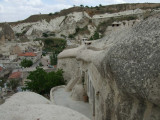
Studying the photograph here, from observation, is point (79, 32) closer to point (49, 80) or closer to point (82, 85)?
point (49, 80)

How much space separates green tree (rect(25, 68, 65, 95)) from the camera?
11.1 m

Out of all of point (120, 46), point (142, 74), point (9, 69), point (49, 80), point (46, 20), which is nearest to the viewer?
point (142, 74)

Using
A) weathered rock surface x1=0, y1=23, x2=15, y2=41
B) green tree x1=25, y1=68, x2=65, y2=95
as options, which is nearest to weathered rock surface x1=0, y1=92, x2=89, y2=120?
green tree x1=25, y1=68, x2=65, y2=95

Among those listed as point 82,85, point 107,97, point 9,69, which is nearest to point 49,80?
point 82,85

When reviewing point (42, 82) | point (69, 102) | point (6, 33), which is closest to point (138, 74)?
point (69, 102)

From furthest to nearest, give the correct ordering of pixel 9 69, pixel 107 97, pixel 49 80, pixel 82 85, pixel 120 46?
pixel 9 69 < pixel 49 80 < pixel 82 85 < pixel 107 97 < pixel 120 46

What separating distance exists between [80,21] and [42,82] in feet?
111

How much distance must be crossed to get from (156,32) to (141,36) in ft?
0.80

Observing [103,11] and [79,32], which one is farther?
[103,11]

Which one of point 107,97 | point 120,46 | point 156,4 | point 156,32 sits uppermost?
point 156,4

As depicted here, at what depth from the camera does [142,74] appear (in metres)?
2.52

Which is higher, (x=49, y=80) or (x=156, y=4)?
(x=156, y=4)

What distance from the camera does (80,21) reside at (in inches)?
→ 1719

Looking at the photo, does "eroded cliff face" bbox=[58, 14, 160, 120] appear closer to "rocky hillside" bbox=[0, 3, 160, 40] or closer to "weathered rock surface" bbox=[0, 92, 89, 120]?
"weathered rock surface" bbox=[0, 92, 89, 120]
